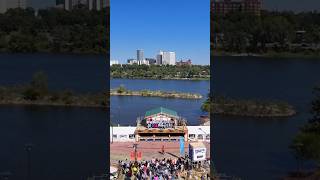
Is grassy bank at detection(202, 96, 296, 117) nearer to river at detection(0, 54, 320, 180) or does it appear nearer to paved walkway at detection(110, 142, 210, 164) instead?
river at detection(0, 54, 320, 180)

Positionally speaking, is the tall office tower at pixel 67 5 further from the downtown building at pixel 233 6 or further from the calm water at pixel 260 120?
the calm water at pixel 260 120

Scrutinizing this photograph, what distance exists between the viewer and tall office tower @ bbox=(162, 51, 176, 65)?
8436 millimetres

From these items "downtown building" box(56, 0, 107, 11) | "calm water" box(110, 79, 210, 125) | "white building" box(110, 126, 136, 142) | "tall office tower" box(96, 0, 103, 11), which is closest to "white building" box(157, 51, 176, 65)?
"calm water" box(110, 79, 210, 125)

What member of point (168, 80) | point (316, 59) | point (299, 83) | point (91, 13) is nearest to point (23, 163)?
point (168, 80)

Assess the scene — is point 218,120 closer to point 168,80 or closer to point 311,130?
point 311,130

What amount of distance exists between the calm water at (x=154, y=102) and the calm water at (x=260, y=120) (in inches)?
45.5

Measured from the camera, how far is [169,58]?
28.2 ft

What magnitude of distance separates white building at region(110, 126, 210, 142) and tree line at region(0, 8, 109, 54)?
6031 millimetres

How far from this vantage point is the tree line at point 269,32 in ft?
51.2

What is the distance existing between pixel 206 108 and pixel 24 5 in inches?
271

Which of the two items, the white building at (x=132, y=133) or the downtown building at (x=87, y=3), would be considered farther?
the downtown building at (x=87, y=3)

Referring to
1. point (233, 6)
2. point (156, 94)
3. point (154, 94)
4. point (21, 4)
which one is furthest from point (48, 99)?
point (233, 6)

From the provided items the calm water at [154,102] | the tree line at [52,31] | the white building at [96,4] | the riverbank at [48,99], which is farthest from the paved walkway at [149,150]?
the tree line at [52,31]

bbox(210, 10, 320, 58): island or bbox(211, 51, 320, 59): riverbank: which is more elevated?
bbox(210, 10, 320, 58): island
